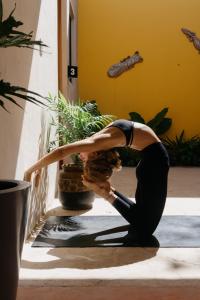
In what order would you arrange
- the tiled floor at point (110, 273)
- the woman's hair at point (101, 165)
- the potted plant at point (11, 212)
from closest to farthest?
the potted plant at point (11, 212)
the tiled floor at point (110, 273)
the woman's hair at point (101, 165)

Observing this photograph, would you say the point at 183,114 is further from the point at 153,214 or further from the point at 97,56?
the point at 153,214

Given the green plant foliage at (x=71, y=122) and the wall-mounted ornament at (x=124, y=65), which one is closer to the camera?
the green plant foliage at (x=71, y=122)

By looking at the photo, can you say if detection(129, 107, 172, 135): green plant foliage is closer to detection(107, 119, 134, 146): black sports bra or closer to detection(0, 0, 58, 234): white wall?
detection(0, 0, 58, 234): white wall

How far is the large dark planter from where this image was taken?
1576mm

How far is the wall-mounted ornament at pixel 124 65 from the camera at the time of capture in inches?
339

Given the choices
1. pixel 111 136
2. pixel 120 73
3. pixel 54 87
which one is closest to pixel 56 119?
pixel 54 87

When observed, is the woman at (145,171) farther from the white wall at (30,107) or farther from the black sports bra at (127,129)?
the white wall at (30,107)

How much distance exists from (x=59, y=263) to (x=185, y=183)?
12.2 ft

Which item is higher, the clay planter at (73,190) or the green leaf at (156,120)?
the green leaf at (156,120)

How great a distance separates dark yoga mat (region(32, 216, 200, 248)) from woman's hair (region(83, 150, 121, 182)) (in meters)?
0.44

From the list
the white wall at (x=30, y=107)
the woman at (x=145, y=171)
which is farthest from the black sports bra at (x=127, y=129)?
the white wall at (x=30, y=107)

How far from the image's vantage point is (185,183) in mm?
5949

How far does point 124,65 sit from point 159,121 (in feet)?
4.61

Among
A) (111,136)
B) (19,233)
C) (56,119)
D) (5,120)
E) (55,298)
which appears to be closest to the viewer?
(19,233)
